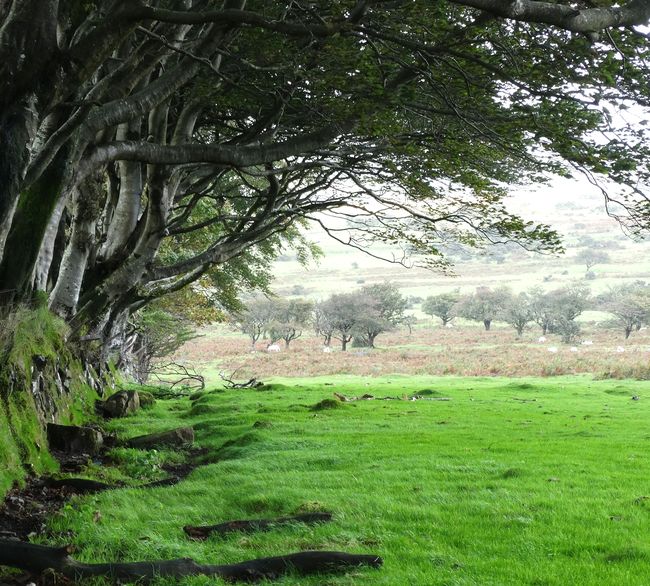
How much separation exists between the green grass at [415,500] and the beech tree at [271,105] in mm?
4177

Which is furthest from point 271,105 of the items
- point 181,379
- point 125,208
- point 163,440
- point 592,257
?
point 592,257

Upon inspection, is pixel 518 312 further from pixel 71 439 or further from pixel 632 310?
pixel 71 439

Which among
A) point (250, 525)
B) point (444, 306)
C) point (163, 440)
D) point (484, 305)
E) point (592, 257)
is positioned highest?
point (592, 257)

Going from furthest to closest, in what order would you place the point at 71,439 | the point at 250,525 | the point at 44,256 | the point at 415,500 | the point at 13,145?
the point at 44,256 → the point at 71,439 → the point at 415,500 → the point at 13,145 → the point at 250,525

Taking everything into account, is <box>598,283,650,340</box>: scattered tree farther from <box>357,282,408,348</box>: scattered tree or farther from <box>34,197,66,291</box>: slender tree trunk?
<box>34,197,66,291</box>: slender tree trunk

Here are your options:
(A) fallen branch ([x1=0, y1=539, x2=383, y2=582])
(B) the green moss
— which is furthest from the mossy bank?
(A) fallen branch ([x1=0, y1=539, x2=383, y2=582])

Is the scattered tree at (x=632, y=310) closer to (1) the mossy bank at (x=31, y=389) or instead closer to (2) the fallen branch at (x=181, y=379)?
(2) the fallen branch at (x=181, y=379)

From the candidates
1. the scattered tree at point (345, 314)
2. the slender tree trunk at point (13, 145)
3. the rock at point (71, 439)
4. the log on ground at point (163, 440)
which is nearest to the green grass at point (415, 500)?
the log on ground at point (163, 440)

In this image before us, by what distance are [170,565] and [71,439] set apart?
21.2 ft

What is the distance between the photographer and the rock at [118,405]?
16719 mm

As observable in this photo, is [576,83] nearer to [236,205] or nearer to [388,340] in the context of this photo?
[236,205]

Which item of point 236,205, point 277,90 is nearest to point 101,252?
point 277,90

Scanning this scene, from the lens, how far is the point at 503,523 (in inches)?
291

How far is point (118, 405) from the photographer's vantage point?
16812 mm
